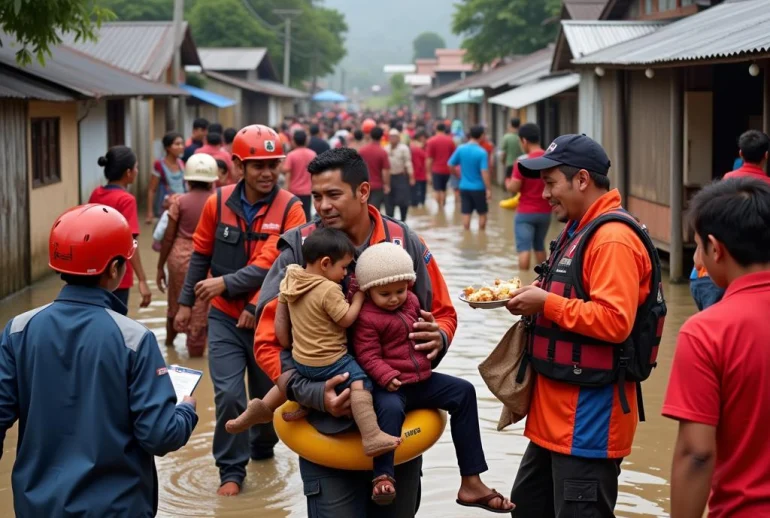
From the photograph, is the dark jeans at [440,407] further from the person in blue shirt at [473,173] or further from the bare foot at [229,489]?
the person in blue shirt at [473,173]

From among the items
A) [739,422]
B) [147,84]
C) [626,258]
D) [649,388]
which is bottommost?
[649,388]

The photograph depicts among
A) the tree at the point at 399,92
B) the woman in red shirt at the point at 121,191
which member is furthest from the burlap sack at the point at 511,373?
the tree at the point at 399,92

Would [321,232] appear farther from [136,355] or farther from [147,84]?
[147,84]

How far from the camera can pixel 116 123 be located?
24844 mm

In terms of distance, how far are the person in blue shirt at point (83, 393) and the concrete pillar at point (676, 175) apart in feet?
37.6

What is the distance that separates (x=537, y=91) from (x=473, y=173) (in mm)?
7152

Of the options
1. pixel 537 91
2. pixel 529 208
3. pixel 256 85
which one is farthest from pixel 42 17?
pixel 256 85

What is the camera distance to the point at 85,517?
3.80 metres

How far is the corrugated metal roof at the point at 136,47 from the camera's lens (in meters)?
28.1

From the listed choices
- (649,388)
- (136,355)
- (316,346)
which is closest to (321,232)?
(316,346)

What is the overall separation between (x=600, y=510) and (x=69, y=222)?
7.33 ft

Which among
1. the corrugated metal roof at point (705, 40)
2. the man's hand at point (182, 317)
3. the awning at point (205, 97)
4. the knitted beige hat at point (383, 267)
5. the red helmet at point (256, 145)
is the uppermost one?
the awning at point (205, 97)

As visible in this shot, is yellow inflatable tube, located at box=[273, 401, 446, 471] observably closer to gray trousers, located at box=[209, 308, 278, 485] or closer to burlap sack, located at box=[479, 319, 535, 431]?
burlap sack, located at box=[479, 319, 535, 431]

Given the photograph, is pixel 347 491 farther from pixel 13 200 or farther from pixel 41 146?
pixel 41 146
